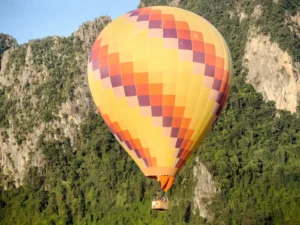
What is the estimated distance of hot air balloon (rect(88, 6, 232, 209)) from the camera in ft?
75.8

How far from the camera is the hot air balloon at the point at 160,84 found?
2309cm

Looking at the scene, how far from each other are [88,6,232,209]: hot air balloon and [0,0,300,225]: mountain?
3782 centimetres

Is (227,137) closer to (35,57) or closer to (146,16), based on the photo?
(35,57)

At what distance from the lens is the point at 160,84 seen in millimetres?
23062

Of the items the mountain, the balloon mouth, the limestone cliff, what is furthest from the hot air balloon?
the limestone cliff

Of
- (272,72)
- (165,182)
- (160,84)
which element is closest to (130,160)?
(272,72)

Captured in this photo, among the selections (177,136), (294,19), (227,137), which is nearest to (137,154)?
(177,136)

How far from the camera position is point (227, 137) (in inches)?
2729

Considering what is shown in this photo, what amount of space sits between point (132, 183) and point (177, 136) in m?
46.7

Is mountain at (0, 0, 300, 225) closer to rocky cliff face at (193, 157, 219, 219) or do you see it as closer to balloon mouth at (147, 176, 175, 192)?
rocky cliff face at (193, 157, 219, 219)

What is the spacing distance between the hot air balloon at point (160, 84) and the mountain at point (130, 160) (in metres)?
37.8

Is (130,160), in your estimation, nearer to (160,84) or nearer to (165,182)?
(160,84)

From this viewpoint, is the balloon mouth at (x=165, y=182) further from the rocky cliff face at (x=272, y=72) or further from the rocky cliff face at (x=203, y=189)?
the rocky cliff face at (x=272, y=72)

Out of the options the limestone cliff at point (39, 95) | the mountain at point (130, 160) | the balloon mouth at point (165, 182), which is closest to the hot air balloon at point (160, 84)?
the balloon mouth at point (165, 182)
